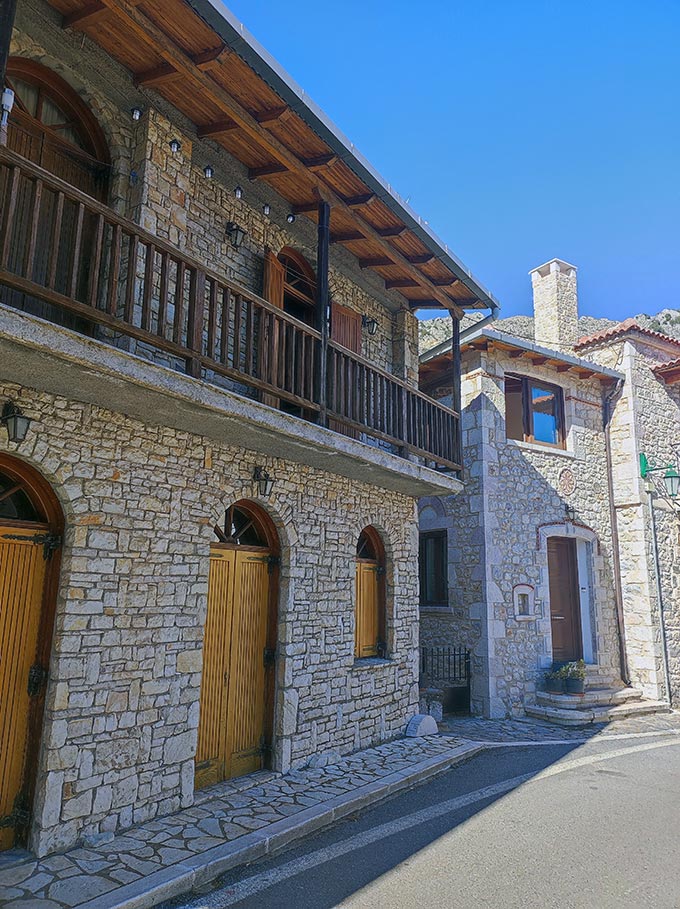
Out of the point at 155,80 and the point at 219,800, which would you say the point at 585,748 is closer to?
the point at 219,800

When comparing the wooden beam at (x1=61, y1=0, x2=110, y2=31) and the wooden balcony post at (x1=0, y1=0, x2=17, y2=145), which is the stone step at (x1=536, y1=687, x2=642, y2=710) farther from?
the wooden beam at (x1=61, y1=0, x2=110, y2=31)

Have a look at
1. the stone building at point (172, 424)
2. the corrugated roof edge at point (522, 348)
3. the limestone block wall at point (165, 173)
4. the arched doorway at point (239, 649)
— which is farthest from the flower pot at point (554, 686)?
the limestone block wall at point (165, 173)

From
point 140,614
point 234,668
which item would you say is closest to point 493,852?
point 234,668

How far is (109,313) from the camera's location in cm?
464

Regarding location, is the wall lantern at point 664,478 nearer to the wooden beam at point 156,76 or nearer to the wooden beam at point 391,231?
the wooden beam at point 391,231

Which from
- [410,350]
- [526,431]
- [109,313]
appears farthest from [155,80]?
[526,431]

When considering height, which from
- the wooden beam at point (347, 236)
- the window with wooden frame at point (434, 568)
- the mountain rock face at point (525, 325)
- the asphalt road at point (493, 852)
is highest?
the mountain rock face at point (525, 325)

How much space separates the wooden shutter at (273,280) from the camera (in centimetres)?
740

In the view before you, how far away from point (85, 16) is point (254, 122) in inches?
63.4

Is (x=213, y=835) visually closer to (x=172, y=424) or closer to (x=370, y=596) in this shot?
(x=172, y=424)

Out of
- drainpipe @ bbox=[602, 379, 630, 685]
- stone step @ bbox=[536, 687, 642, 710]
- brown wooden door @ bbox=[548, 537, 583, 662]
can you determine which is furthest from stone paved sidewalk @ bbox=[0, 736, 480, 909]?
drainpipe @ bbox=[602, 379, 630, 685]

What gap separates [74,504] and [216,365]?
162 cm

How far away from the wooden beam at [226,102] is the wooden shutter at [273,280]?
3.14 feet

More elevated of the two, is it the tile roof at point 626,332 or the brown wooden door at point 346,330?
the tile roof at point 626,332
